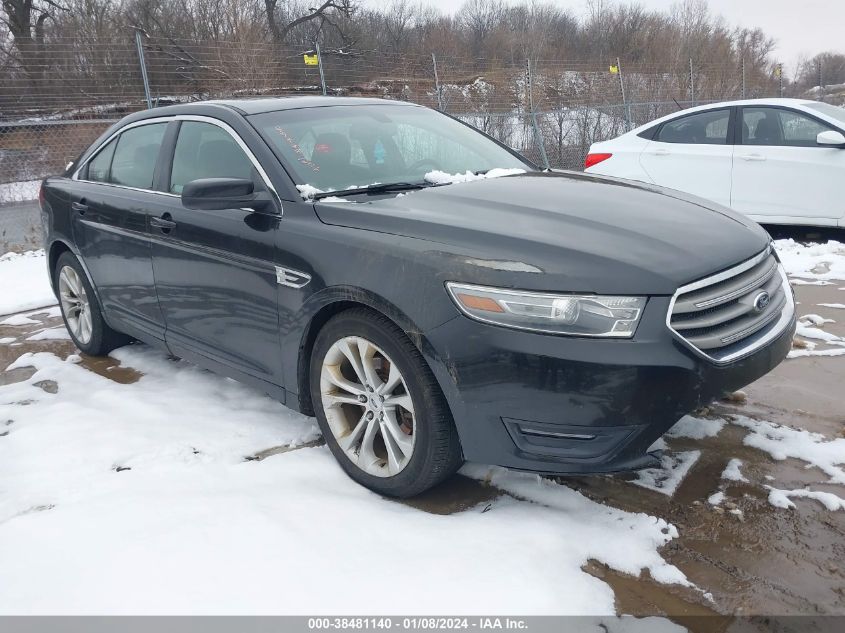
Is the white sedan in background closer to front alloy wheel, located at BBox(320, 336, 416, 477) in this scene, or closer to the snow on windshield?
the snow on windshield

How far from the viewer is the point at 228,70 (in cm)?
1327

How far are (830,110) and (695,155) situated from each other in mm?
1284

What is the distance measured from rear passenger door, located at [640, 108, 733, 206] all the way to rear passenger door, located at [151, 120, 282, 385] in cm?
504

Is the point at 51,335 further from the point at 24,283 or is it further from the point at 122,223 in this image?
the point at 24,283

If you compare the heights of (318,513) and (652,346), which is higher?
(652,346)

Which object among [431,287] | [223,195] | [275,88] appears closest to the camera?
[431,287]

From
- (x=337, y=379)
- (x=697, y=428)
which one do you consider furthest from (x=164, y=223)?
(x=697, y=428)

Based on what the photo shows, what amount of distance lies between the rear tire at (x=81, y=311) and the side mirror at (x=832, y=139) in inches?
240

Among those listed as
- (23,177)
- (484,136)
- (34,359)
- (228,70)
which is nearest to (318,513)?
(484,136)

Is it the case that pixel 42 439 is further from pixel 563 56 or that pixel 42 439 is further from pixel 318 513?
pixel 563 56

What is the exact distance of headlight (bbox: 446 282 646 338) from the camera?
2.20 metres

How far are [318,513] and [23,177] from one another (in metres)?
11.1

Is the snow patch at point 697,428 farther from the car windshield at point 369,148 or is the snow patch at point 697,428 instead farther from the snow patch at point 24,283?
the snow patch at point 24,283

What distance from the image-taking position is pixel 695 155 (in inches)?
277
